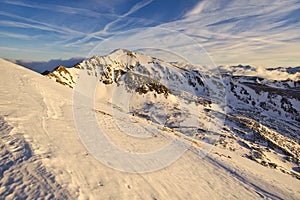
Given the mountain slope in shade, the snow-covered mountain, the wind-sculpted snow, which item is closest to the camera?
the wind-sculpted snow

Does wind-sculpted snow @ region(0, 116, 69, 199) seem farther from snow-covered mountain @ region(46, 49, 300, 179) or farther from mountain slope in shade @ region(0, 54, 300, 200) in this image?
snow-covered mountain @ region(46, 49, 300, 179)

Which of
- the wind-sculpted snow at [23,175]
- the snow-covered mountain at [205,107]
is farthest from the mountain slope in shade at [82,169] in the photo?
the snow-covered mountain at [205,107]

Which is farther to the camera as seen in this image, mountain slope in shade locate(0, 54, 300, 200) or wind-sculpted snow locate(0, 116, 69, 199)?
mountain slope in shade locate(0, 54, 300, 200)

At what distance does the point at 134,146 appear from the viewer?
13.4 metres

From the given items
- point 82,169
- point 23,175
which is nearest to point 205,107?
point 82,169

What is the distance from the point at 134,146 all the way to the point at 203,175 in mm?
4390

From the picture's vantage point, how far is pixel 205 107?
49.1 metres

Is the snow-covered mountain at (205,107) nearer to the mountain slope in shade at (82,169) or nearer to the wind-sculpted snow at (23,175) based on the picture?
the mountain slope in shade at (82,169)

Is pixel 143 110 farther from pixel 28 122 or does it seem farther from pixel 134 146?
pixel 28 122

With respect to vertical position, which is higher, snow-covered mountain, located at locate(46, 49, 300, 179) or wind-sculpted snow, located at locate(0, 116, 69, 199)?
wind-sculpted snow, located at locate(0, 116, 69, 199)

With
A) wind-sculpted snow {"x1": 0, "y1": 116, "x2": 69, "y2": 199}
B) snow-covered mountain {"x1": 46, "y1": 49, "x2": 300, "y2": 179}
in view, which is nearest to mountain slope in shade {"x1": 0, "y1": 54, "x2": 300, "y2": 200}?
wind-sculpted snow {"x1": 0, "y1": 116, "x2": 69, "y2": 199}

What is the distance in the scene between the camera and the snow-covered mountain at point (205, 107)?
30016 mm

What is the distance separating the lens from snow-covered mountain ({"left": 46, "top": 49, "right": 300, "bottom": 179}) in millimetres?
30016

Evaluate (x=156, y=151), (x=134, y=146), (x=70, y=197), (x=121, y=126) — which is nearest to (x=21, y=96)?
(x=121, y=126)
